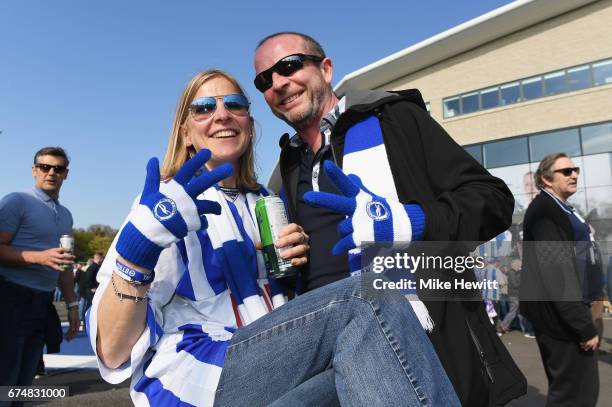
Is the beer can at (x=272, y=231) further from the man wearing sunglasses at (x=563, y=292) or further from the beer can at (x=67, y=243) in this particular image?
the beer can at (x=67, y=243)

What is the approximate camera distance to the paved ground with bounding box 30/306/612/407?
4258 mm

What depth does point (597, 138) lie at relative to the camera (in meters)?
20.0

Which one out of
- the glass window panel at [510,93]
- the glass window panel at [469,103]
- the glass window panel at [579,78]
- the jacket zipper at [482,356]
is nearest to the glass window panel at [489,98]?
the glass window panel at [510,93]

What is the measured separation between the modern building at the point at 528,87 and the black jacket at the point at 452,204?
56.2 ft

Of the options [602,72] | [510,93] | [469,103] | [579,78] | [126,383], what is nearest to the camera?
[126,383]

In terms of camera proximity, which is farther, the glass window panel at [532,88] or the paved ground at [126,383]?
the glass window panel at [532,88]

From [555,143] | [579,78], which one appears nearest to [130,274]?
[555,143]

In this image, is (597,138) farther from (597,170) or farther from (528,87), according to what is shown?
(528,87)

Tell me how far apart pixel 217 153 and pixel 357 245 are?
108cm

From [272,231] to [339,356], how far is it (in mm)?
737

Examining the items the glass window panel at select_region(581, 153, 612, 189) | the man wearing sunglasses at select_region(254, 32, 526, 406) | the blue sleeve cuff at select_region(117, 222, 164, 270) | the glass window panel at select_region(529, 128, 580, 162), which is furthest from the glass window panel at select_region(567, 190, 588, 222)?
the blue sleeve cuff at select_region(117, 222, 164, 270)

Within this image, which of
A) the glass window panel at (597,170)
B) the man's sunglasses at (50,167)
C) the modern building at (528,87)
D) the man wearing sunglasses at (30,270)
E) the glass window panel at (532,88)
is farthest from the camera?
the glass window panel at (532,88)

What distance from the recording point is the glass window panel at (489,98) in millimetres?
23766

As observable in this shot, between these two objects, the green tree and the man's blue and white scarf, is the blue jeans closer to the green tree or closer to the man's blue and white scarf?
the man's blue and white scarf
